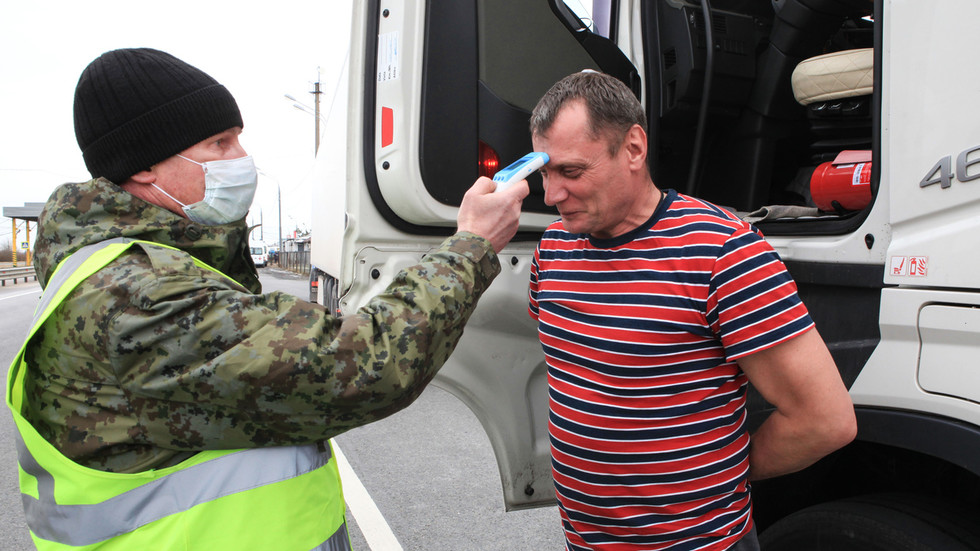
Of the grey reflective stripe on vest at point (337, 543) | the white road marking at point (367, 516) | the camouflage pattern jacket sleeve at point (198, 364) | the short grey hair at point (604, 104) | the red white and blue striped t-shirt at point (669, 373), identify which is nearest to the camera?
the camouflage pattern jacket sleeve at point (198, 364)

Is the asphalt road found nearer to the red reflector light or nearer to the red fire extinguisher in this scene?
the red reflector light

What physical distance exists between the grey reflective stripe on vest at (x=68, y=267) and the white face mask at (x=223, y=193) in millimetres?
203

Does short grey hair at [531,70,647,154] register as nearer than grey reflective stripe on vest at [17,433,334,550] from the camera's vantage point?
No

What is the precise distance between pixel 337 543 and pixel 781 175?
227 cm

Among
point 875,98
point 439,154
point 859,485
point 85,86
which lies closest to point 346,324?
point 85,86

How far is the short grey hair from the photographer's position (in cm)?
151

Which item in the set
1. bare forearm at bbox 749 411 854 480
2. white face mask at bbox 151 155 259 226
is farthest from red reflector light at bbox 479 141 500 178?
bare forearm at bbox 749 411 854 480

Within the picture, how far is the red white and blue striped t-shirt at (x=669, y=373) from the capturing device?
1.32 metres

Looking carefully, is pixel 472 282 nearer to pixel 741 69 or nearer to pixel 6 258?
pixel 741 69

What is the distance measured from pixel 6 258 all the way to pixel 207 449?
62741mm

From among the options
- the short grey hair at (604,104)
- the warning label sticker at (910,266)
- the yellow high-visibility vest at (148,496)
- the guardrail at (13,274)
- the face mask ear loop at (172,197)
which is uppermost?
the short grey hair at (604,104)

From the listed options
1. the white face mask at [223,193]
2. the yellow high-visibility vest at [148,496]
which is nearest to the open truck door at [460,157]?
the white face mask at [223,193]

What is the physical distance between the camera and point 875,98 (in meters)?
1.46

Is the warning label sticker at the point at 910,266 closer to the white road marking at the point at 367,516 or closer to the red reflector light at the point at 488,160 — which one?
the red reflector light at the point at 488,160
